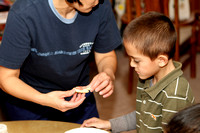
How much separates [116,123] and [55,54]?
16.9 inches

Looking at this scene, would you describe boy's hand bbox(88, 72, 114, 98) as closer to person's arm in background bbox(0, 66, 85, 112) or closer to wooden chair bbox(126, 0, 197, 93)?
person's arm in background bbox(0, 66, 85, 112)

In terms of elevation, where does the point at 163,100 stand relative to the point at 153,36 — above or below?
below

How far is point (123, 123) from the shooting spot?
138 centimetres

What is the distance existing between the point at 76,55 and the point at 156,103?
0.44 metres

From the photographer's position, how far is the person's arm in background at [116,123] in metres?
1.33

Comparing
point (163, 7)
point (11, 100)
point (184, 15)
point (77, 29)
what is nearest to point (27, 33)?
point (77, 29)

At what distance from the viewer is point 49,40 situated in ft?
4.35

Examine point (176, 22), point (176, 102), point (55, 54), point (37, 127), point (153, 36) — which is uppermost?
point (153, 36)

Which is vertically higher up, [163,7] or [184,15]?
[163,7]

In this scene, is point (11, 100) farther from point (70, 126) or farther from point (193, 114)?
point (193, 114)

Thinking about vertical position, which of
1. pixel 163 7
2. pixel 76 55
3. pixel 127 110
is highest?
pixel 76 55

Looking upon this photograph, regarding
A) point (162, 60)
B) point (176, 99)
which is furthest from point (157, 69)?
point (176, 99)

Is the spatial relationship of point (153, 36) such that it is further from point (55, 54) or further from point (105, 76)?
point (55, 54)

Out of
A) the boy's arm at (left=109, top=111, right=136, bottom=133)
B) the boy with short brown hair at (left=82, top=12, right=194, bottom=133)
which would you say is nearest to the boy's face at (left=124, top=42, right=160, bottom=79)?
the boy with short brown hair at (left=82, top=12, right=194, bottom=133)
